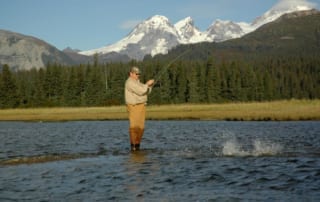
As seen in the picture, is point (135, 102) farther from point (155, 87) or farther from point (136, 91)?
point (155, 87)

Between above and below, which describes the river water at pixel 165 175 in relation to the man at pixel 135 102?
below

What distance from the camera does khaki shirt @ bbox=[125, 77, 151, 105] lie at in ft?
57.6

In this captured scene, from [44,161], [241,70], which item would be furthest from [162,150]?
[241,70]

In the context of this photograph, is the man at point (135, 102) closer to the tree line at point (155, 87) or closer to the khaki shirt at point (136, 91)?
the khaki shirt at point (136, 91)

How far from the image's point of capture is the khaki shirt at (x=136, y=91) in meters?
17.5

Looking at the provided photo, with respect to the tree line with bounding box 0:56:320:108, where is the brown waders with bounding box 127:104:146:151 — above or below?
below

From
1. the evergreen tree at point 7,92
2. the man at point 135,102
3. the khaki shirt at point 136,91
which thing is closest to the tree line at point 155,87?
the evergreen tree at point 7,92

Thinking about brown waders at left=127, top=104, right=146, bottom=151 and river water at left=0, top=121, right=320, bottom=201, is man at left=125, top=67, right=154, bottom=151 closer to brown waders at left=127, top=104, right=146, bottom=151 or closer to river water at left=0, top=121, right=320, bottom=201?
brown waders at left=127, top=104, right=146, bottom=151

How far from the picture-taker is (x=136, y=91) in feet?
58.0

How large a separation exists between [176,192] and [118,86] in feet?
371

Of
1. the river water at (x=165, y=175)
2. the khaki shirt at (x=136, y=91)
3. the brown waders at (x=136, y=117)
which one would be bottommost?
the river water at (x=165, y=175)

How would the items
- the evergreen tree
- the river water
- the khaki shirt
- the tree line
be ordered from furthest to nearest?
the tree line → the evergreen tree → the khaki shirt → the river water

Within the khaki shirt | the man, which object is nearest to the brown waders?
the man

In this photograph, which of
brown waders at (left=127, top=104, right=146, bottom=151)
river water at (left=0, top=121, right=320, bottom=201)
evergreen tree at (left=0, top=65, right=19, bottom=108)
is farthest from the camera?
evergreen tree at (left=0, top=65, right=19, bottom=108)
